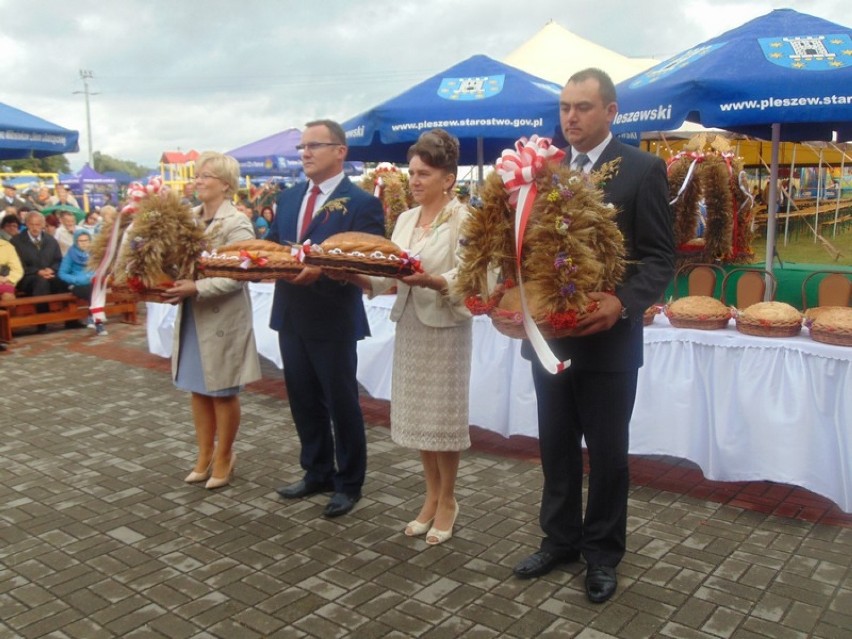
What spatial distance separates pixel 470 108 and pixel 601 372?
4196 millimetres

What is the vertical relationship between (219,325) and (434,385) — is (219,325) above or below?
above

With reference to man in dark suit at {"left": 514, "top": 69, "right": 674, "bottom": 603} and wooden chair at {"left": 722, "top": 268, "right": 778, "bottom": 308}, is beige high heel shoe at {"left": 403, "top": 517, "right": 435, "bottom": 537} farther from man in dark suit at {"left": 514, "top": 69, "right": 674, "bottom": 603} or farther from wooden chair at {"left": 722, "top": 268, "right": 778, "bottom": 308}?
wooden chair at {"left": 722, "top": 268, "right": 778, "bottom": 308}

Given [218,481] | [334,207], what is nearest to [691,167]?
[334,207]

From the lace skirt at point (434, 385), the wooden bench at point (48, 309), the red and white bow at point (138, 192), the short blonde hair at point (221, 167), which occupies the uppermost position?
the short blonde hair at point (221, 167)

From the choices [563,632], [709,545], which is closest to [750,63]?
[709,545]

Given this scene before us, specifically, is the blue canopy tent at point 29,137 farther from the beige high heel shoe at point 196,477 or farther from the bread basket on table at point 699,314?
the bread basket on table at point 699,314

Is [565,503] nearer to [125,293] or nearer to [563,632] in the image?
[563,632]

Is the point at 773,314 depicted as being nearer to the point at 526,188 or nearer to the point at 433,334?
the point at 433,334

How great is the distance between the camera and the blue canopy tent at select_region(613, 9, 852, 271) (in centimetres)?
442

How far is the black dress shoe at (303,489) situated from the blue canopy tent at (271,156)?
15.2 metres

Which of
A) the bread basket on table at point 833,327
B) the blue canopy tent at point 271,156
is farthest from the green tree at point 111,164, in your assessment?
the bread basket on table at point 833,327

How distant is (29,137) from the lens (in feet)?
29.9

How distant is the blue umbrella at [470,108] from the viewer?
253 inches

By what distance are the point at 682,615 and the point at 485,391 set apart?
2495 mm
